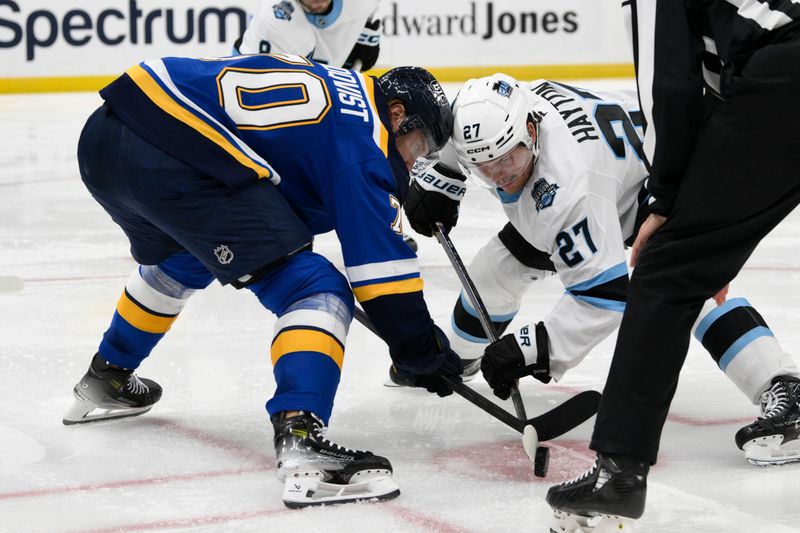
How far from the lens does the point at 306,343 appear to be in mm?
2131

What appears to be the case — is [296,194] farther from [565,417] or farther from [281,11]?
[281,11]

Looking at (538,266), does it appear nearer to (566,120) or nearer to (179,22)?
(566,120)

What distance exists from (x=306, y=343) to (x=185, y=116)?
0.45m

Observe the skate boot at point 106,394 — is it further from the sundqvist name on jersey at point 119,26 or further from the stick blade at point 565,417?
the sundqvist name on jersey at point 119,26

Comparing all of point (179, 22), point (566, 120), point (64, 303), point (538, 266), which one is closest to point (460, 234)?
point (64, 303)

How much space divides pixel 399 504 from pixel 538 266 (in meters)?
0.87

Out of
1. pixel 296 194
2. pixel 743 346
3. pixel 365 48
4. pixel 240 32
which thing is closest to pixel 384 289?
pixel 296 194

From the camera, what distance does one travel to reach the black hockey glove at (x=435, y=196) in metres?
2.83

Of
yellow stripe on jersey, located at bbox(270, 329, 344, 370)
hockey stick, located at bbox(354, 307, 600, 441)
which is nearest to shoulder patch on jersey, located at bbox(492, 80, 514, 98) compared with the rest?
hockey stick, located at bbox(354, 307, 600, 441)

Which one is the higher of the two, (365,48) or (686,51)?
(686,51)

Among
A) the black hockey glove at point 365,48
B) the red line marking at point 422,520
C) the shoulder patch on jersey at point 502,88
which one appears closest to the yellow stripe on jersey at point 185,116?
the shoulder patch on jersey at point 502,88

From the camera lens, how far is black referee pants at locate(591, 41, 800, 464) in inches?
65.2

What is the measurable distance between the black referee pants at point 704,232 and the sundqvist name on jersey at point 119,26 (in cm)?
798

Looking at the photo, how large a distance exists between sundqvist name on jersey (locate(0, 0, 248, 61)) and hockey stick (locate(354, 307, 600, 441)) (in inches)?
289
